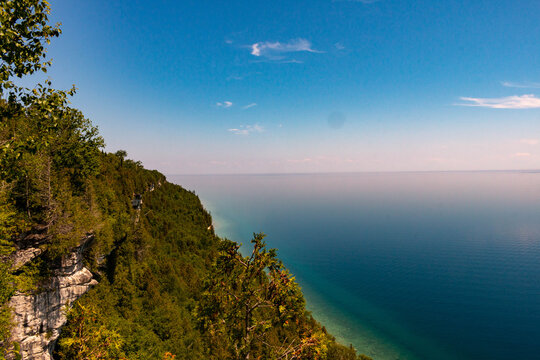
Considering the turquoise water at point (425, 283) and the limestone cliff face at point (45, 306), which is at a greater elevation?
the limestone cliff face at point (45, 306)

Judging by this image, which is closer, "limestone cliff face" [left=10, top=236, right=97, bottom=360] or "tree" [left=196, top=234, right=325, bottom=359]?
"tree" [left=196, top=234, right=325, bottom=359]

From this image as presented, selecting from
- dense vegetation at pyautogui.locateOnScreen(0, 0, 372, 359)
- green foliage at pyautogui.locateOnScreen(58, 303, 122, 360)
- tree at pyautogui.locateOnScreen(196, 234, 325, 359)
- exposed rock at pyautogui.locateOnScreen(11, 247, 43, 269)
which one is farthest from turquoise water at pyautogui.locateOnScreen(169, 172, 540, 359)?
exposed rock at pyautogui.locateOnScreen(11, 247, 43, 269)

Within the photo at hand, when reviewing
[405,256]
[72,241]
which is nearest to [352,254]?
[405,256]

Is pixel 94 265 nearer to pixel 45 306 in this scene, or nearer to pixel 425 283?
pixel 45 306

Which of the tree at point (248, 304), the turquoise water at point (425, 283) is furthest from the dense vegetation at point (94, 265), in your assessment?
the turquoise water at point (425, 283)

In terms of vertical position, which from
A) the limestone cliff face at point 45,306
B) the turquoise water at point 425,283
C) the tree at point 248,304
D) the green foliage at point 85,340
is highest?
the tree at point 248,304

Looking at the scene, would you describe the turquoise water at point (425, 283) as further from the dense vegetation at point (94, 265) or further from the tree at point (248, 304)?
the tree at point (248, 304)

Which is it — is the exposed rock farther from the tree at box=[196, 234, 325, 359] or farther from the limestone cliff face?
the tree at box=[196, 234, 325, 359]

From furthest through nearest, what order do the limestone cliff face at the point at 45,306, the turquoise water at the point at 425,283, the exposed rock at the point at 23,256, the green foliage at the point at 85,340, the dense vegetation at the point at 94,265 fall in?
the turquoise water at the point at 425,283 → the green foliage at the point at 85,340 → the limestone cliff face at the point at 45,306 → the exposed rock at the point at 23,256 → the dense vegetation at the point at 94,265
